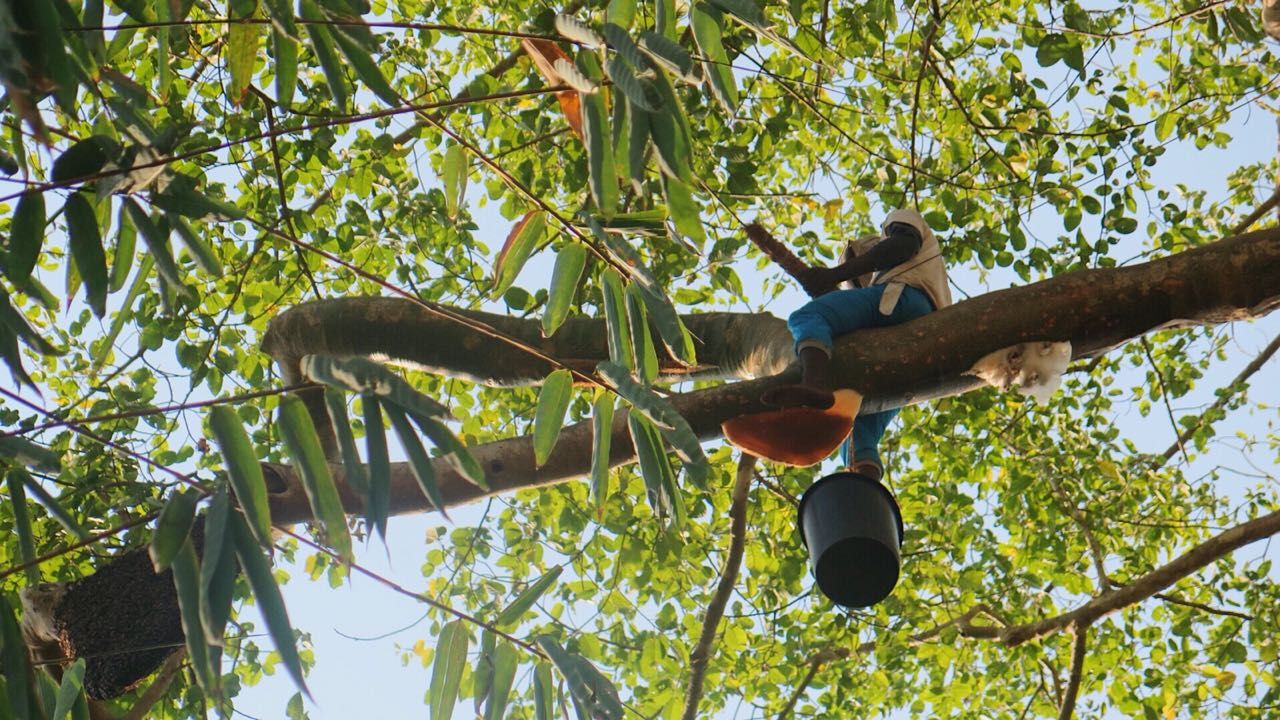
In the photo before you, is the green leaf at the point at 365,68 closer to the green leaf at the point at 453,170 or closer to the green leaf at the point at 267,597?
the green leaf at the point at 453,170

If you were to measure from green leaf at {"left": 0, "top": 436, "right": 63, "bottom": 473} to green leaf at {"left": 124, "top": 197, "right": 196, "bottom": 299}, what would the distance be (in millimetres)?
300

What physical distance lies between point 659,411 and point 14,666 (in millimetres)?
988

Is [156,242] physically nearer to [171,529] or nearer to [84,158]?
[84,158]

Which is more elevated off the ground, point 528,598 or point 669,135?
point 669,135

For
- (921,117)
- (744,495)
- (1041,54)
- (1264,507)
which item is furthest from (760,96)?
(1264,507)

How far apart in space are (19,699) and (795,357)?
1.73m

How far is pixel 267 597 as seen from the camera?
1476mm

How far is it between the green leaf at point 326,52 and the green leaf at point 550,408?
1.85 ft

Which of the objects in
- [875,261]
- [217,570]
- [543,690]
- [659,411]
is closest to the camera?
[217,570]

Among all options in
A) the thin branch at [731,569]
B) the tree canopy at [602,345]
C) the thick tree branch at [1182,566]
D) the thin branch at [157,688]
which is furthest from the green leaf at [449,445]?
the thick tree branch at [1182,566]

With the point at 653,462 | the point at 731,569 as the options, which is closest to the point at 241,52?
the point at 653,462

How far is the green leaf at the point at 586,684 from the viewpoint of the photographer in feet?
6.00

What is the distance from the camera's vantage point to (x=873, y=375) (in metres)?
2.56

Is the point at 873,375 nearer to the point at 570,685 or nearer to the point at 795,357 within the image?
the point at 795,357
